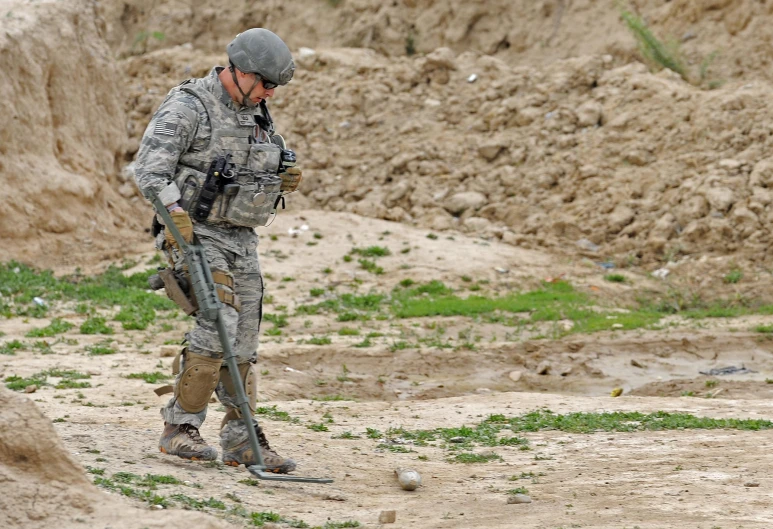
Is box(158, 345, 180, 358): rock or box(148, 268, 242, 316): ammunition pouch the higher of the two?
box(158, 345, 180, 358): rock

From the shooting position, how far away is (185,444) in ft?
17.6

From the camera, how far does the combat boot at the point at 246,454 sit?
5469 millimetres


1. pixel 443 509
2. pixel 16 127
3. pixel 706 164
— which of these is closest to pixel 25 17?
pixel 16 127

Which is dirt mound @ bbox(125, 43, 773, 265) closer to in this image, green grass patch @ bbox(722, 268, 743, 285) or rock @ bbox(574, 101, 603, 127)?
rock @ bbox(574, 101, 603, 127)

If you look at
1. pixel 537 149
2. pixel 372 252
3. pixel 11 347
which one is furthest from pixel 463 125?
pixel 11 347

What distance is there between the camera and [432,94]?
56.7ft

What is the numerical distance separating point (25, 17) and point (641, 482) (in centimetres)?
1058

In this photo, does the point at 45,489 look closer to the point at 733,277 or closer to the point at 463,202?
the point at 733,277

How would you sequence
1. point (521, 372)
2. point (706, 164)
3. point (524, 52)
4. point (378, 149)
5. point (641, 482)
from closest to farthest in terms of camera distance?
point (641, 482) → point (521, 372) → point (706, 164) → point (378, 149) → point (524, 52)

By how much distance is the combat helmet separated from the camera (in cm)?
537

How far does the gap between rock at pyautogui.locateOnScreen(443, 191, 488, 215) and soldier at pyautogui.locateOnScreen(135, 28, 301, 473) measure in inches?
382

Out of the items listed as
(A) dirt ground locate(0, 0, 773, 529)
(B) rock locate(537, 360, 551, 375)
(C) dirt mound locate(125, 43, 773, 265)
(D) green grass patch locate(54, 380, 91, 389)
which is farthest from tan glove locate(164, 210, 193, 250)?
(C) dirt mound locate(125, 43, 773, 265)

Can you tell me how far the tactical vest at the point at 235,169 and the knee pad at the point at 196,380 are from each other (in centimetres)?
67

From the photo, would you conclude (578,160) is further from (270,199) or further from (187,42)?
(270,199)
